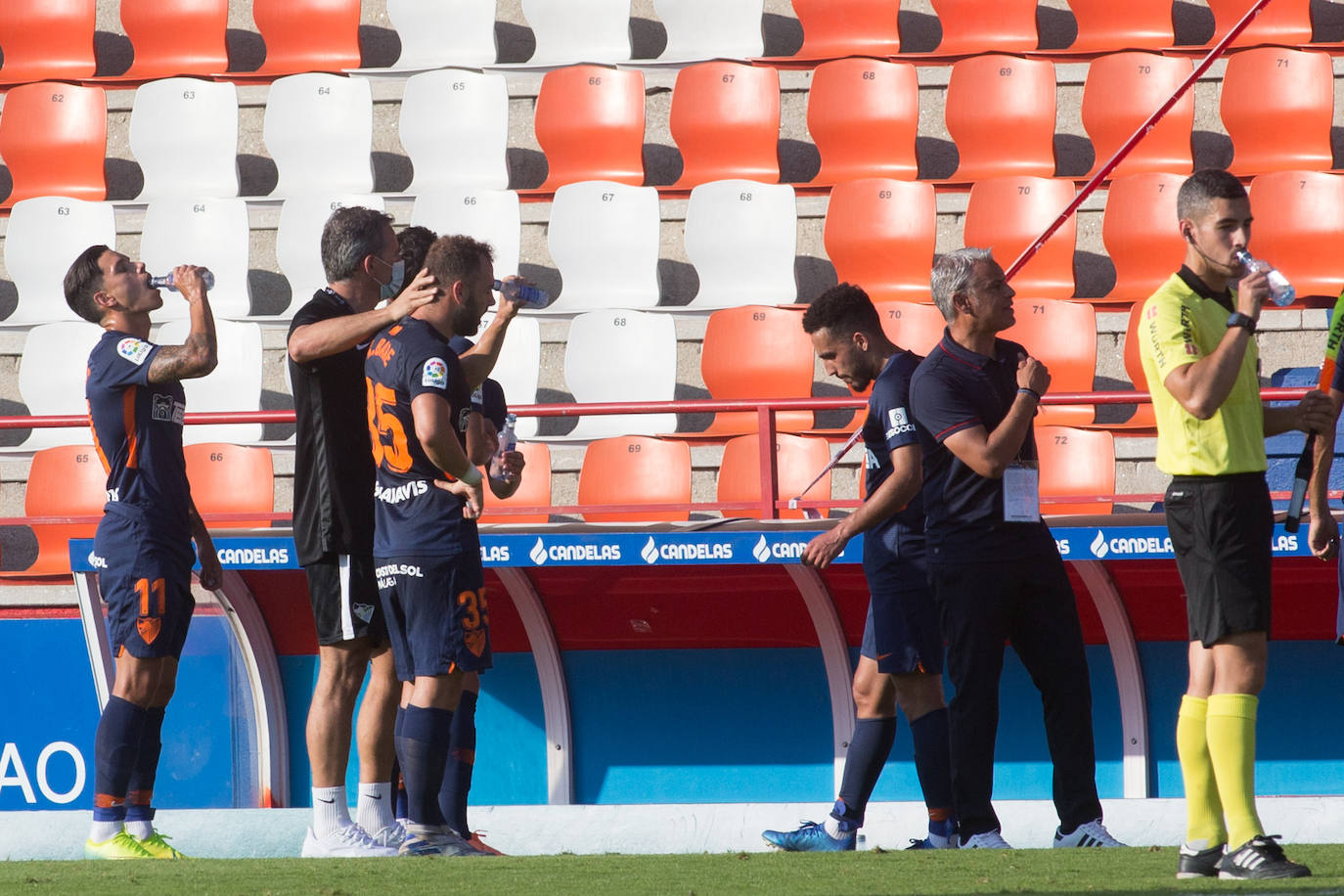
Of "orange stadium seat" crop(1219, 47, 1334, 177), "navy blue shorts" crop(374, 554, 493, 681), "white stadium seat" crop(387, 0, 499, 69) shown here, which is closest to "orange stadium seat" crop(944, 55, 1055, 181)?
"orange stadium seat" crop(1219, 47, 1334, 177)

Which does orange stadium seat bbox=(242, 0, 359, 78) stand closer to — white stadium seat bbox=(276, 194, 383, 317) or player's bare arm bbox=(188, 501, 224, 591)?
white stadium seat bbox=(276, 194, 383, 317)

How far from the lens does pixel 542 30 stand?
10.9m

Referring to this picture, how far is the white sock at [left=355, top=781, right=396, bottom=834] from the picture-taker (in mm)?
4828

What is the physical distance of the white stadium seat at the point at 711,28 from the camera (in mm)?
10656

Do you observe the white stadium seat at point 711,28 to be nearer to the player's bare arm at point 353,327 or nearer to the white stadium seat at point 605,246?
the white stadium seat at point 605,246

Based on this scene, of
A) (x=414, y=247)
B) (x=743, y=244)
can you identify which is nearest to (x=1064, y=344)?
(x=743, y=244)

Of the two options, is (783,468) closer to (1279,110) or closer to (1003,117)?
(1003,117)

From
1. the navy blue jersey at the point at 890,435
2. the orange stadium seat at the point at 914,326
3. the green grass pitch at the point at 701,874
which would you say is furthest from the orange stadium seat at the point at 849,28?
the green grass pitch at the point at 701,874

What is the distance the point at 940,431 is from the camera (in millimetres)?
4637

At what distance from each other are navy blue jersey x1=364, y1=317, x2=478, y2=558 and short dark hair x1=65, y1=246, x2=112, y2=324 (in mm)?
1210

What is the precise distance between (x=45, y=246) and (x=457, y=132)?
2.60m

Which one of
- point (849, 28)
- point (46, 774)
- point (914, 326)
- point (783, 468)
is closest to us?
point (46, 774)

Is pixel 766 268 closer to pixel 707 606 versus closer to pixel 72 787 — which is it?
pixel 707 606

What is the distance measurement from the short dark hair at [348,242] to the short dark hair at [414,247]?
0.22 metres
